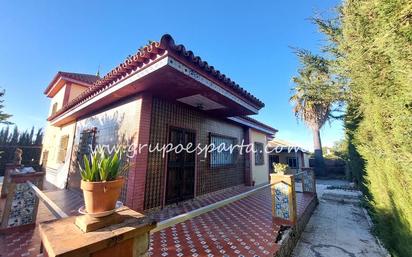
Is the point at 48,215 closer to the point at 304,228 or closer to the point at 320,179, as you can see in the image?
the point at 304,228

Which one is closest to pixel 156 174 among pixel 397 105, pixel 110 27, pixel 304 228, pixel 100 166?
pixel 100 166

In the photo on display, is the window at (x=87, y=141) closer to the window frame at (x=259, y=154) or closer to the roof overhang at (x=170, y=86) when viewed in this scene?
the roof overhang at (x=170, y=86)

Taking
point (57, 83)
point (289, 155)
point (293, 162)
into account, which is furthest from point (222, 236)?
point (293, 162)

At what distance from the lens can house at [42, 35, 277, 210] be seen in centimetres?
407

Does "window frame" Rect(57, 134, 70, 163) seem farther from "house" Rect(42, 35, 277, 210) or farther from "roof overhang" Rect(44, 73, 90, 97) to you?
"roof overhang" Rect(44, 73, 90, 97)

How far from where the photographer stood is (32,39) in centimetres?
889

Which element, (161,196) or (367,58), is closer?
(367,58)

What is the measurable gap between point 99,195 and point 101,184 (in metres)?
0.08

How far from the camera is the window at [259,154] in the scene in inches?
469

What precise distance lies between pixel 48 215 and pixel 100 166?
550 centimetres

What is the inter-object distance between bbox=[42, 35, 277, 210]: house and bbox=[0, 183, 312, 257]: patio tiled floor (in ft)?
3.59

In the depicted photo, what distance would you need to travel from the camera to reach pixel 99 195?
3.96 feet

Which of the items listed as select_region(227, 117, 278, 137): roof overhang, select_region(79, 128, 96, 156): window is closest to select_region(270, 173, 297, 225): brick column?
select_region(227, 117, 278, 137): roof overhang

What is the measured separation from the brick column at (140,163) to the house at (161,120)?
25 mm
